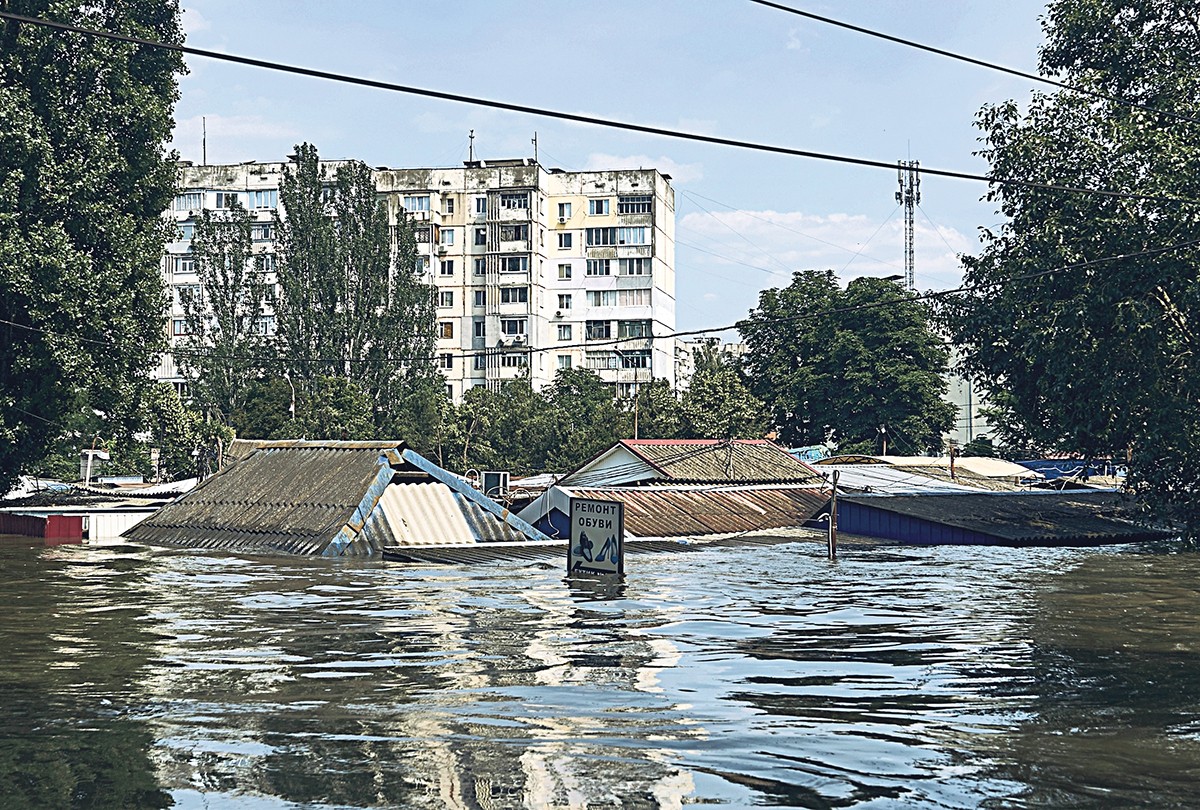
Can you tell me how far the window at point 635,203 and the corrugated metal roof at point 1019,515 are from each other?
188 ft

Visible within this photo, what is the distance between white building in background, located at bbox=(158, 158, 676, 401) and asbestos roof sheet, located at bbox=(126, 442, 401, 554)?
59.4 metres

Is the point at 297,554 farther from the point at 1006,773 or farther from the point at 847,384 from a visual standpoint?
the point at 847,384

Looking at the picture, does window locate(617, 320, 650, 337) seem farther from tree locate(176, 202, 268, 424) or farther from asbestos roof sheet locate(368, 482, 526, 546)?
asbestos roof sheet locate(368, 482, 526, 546)

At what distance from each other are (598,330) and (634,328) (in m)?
3.39

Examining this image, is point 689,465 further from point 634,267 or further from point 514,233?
point 514,233

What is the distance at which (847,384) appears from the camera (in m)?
84.5

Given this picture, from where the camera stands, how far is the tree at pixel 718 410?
77375mm

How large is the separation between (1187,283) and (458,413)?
175 ft

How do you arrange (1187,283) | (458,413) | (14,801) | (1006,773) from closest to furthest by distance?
(14,801) < (1006,773) < (1187,283) < (458,413)

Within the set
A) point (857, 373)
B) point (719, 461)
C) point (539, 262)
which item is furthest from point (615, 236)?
point (719, 461)

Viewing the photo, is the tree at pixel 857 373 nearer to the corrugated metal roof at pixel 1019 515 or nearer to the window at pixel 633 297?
the window at pixel 633 297

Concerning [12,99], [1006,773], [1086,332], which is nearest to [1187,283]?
[1086,332]

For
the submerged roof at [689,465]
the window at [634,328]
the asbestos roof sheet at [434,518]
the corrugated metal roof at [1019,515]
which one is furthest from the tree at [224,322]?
the corrugated metal roof at [1019,515]

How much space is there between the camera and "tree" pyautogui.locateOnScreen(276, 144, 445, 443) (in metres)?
74.2
